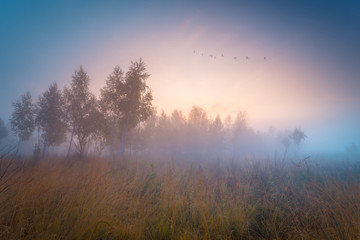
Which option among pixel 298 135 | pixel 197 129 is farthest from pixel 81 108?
pixel 298 135

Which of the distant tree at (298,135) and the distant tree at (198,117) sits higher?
the distant tree at (198,117)

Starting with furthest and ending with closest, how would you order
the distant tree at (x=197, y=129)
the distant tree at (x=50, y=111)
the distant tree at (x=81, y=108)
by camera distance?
the distant tree at (x=197, y=129) < the distant tree at (x=50, y=111) < the distant tree at (x=81, y=108)

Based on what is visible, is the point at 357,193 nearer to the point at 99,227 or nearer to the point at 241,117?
the point at 99,227

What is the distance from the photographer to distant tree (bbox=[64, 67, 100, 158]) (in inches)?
570

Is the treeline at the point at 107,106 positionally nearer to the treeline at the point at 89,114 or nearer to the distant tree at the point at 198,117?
the treeline at the point at 89,114

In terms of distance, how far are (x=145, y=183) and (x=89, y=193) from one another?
2188 millimetres

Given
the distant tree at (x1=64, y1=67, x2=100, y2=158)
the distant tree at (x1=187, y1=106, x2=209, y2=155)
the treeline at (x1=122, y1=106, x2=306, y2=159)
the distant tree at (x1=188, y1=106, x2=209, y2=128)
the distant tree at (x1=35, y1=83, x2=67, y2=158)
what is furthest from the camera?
the distant tree at (x1=188, y1=106, x2=209, y2=128)

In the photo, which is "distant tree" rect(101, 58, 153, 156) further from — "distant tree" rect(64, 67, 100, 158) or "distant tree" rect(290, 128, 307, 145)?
"distant tree" rect(290, 128, 307, 145)

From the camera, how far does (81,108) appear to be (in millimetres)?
15570

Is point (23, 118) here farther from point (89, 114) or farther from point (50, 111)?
point (89, 114)

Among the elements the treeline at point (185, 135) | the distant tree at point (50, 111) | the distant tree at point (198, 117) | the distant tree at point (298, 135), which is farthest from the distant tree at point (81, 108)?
the distant tree at point (298, 135)

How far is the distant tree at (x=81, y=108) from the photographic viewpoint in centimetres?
1447

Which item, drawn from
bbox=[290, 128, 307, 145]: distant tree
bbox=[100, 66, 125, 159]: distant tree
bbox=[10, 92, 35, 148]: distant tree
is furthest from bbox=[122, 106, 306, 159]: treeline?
bbox=[10, 92, 35, 148]: distant tree

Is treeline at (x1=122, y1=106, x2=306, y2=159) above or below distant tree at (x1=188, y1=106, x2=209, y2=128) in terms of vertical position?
below
